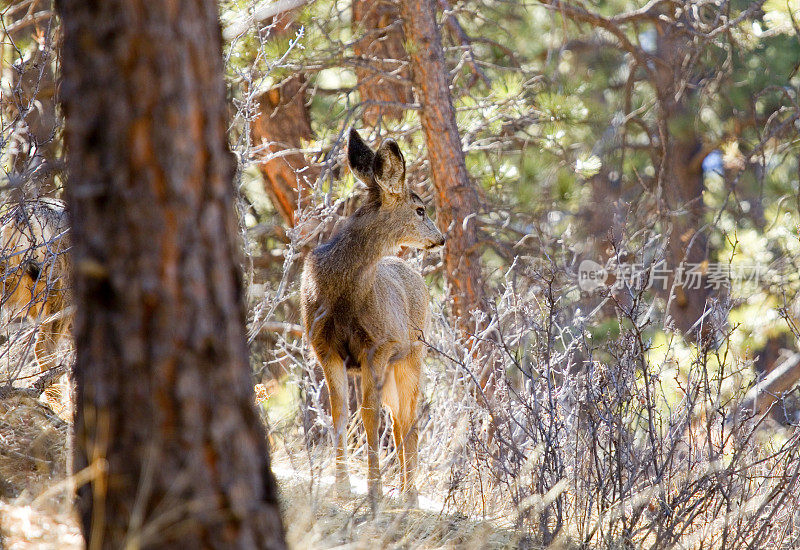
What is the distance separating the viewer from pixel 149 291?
261 cm

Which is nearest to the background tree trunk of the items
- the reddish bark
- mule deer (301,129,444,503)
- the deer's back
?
the reddish bark

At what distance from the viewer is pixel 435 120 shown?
9.15 meters

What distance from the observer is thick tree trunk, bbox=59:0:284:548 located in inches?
103

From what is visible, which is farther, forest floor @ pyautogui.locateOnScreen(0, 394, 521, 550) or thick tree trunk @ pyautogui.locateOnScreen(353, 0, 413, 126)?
thick tree trunk @ pyautogui.locateOnScreen(353, 0, 413, 126)

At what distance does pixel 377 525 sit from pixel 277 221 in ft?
27.3

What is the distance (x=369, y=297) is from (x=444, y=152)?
9.12 feet

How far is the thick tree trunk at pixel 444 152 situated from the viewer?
9.14 m

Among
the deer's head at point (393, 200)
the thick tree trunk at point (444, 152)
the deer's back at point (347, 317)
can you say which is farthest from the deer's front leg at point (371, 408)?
the thick tree trunk at point (444, 152)

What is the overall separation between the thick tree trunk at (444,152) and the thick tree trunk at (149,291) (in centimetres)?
649

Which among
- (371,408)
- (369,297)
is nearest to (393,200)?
(369,297)

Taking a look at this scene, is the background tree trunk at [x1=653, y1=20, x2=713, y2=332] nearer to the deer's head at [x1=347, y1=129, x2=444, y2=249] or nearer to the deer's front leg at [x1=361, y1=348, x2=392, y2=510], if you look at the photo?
the deer's head at [x1=347, y1=129, x2=444, y2=249]

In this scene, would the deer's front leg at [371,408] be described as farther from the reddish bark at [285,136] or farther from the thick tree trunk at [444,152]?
the reddish bark at [285,136]

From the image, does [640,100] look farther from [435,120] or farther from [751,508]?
[751,508]

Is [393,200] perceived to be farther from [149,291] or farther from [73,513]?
[149,291]
